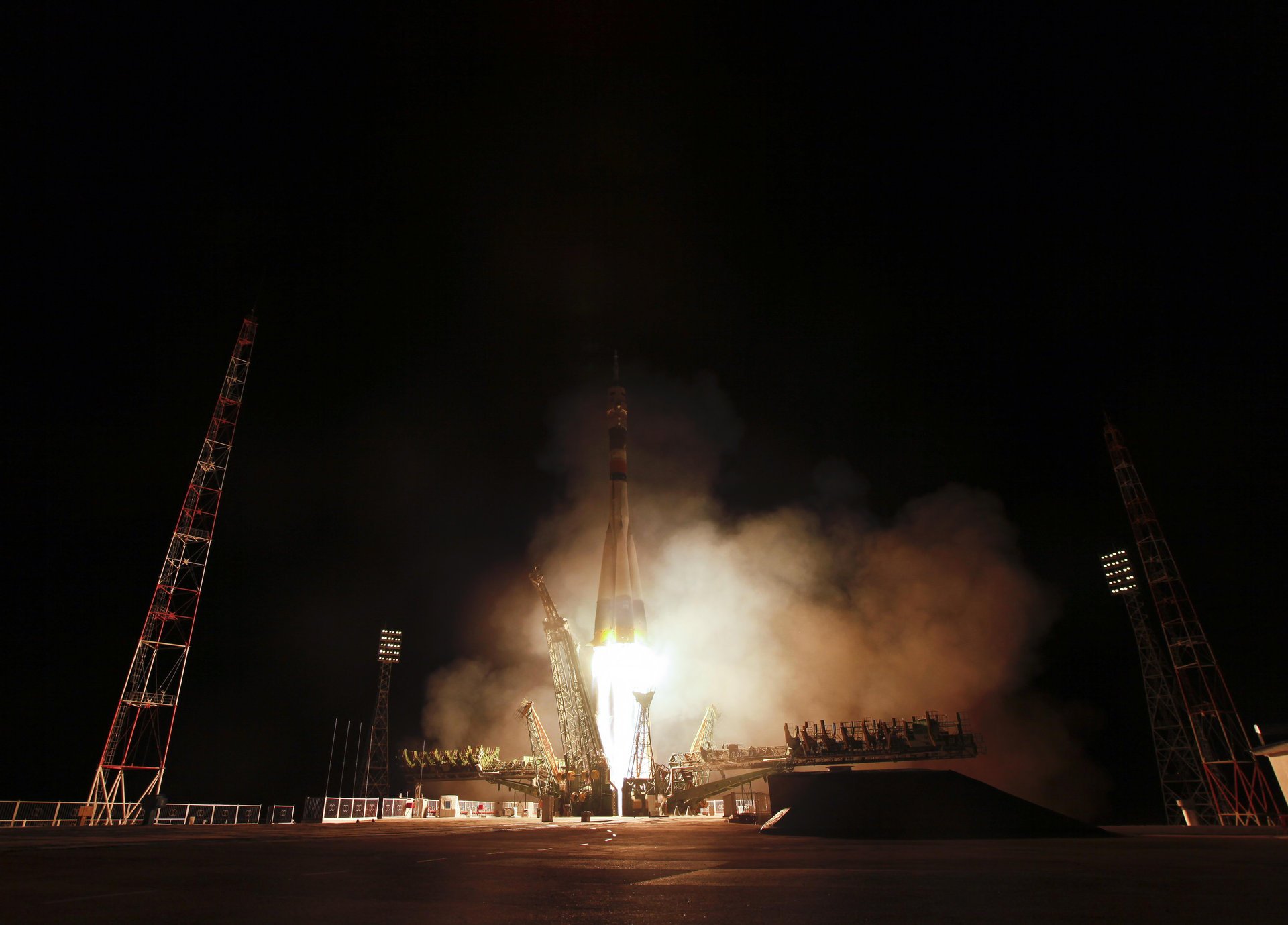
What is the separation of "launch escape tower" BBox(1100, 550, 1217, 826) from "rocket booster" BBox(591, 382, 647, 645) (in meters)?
37.0

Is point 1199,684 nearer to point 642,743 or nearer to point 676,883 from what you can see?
point 642,743

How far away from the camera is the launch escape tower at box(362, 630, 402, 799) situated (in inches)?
2611

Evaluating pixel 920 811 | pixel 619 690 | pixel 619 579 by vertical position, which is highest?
pixel 619 579

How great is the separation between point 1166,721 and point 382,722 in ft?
220

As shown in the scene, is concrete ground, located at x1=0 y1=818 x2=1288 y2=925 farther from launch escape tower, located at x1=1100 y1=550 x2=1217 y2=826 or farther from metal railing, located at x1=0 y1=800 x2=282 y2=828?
launch escape tower, located at x1=1100 y1=550 x2=1217 y2=826

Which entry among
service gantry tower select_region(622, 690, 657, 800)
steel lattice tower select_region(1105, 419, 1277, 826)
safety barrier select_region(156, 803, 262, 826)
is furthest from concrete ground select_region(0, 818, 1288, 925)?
service gantry tower select_region(622, 690, 657, 800)

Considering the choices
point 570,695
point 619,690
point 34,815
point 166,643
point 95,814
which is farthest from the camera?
point 570,695

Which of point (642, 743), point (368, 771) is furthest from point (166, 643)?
point (642, 743)

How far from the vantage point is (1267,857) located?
845cm

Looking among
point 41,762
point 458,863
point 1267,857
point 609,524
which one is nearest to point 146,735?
point 41,762

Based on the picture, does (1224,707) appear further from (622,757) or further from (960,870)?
(960,870)

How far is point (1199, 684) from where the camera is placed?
4691 centimetres

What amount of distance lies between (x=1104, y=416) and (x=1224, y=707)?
21057 millimetres

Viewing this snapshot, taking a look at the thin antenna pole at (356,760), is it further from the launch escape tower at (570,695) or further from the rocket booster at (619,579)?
the rocket booster at (619,579)
